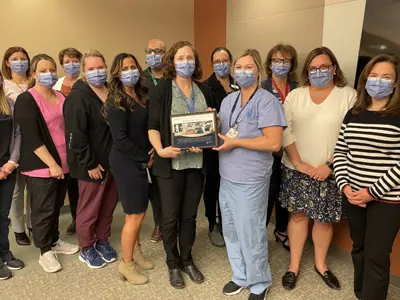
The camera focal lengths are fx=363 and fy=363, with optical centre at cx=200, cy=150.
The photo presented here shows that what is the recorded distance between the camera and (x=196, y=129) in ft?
7.11

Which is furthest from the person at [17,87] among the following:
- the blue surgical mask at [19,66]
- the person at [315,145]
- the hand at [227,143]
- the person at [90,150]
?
the person at [315,145]

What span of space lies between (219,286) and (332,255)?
41.9 inches

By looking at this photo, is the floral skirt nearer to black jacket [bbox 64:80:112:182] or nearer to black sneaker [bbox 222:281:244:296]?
black sneaker [bbox 222:281:244:296]

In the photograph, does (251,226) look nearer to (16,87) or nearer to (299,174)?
(299,174)

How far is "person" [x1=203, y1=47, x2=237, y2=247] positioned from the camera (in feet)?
9.57

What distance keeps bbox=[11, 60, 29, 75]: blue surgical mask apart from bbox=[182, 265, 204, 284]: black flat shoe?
2.09m

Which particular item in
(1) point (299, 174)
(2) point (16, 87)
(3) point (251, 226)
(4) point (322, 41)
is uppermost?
(4) point (322, 41)

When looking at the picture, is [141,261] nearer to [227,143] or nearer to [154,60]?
[227,143]

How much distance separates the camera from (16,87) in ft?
9.78

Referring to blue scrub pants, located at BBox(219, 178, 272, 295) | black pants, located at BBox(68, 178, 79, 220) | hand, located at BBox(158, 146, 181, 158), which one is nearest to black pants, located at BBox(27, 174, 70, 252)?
black pants, located at BBox(68, 178, 79, 220)

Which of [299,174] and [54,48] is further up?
[54,48]

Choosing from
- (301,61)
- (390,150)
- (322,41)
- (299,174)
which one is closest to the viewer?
(390,150)

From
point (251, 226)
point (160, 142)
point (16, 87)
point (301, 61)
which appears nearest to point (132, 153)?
point (160, 142)

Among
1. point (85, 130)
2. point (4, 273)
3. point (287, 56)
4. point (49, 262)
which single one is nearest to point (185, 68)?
point (85, 130)
